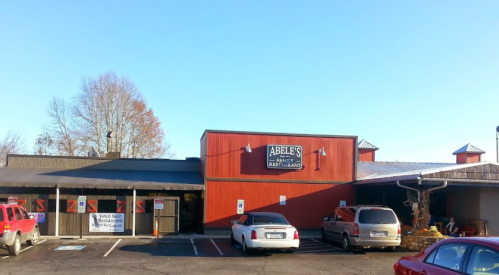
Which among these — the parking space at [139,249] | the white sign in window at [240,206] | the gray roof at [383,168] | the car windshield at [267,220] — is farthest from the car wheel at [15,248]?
the gray roof at [383,168]

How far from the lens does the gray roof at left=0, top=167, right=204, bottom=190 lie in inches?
750

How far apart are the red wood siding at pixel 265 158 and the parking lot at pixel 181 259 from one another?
5.11 m

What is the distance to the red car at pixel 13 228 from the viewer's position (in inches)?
485

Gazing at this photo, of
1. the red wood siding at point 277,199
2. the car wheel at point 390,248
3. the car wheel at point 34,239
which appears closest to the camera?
the car wheel at point 34,239

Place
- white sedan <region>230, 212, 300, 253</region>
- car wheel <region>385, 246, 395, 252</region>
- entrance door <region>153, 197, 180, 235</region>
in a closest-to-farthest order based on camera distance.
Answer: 1. white sedan <region>230, 212, 300, 253</region>
2. car wheel <region>385, 246, 395, 252</region>
3. entrance door <region>153, 197, 180, 235</region>

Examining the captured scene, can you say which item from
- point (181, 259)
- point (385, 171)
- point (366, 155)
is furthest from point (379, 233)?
point (366, 155)

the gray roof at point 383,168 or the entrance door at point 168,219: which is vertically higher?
the gray roof at point 383,168

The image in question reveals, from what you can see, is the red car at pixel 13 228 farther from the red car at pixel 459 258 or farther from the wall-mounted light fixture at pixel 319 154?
the wall-mounted light fixture at pixel 319 154

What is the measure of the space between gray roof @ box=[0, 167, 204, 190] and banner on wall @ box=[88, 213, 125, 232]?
4.17 feet

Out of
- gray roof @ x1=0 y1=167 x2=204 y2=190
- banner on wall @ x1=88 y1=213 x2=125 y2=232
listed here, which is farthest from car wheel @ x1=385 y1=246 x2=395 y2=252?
banner on wall @ x1=88 y1=213 x2=125 y2=232

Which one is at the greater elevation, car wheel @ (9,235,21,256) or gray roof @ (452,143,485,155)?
gray roof @ (452,143,485,155)

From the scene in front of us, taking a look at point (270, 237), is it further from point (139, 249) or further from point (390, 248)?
point (390, 248)

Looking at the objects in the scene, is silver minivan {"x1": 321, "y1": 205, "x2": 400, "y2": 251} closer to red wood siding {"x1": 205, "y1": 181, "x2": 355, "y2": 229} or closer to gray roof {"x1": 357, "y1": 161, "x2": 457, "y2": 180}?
red wood siding {"x1": 205, "y1": 181, "x2": 355, "y2": 229}

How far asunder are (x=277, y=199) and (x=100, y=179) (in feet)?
27.6
